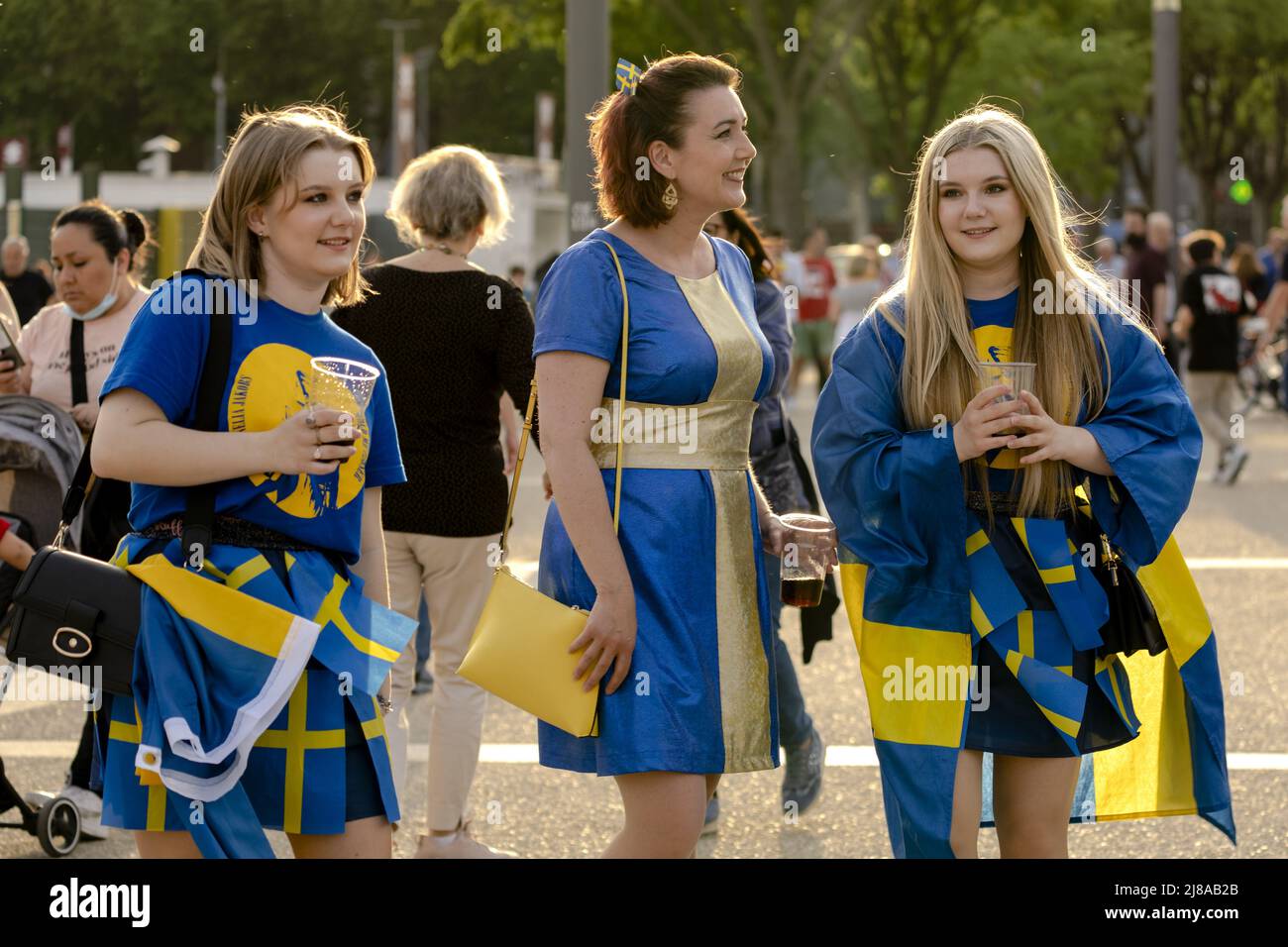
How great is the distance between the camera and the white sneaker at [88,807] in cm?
560

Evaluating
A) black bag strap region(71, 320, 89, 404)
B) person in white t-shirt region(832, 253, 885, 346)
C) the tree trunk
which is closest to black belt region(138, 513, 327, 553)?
black bag strap region(71, 320, 89, 404)

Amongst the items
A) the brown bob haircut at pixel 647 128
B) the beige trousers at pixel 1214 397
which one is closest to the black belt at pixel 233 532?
the brown bob haircut at pixel 647 128

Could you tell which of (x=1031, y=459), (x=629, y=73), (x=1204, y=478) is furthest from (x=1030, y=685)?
(x=1204, y=478)

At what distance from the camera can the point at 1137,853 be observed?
5.42 m

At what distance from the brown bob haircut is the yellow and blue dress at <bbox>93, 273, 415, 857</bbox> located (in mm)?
598

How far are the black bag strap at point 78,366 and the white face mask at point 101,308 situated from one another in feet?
0.10

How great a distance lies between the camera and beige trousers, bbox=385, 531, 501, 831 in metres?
5.34

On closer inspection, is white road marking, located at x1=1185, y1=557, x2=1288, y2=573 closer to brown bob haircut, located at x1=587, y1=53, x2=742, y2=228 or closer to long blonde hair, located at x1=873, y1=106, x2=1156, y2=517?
long blonde hair, located at x1=873, y1=106, x2=1156, y2=517

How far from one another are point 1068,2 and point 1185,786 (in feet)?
100

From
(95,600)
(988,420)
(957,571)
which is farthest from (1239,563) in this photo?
(95,600)

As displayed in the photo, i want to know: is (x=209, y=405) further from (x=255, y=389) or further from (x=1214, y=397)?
(x=1214, y=397)

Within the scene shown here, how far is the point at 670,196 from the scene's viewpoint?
12.3 feet

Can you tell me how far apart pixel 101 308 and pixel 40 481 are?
0.62 metres
